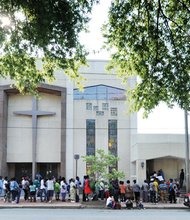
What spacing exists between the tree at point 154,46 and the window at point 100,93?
26.2m

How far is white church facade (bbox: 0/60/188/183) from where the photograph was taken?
117 ft

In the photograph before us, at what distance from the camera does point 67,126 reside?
118 feet

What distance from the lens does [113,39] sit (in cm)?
970

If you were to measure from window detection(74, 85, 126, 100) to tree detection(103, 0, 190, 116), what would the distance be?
2620cm

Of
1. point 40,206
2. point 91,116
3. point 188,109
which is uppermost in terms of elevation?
point 91,116

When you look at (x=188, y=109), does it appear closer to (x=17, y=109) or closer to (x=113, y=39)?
(x=113, y=39)

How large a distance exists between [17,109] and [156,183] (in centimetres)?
1677

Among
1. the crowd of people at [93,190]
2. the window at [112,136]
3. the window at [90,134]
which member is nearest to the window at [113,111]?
the window at [112,136]

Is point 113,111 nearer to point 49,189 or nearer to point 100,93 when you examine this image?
point 100,93

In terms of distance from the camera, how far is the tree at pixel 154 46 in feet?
29.8

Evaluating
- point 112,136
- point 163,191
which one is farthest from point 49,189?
point 112,136

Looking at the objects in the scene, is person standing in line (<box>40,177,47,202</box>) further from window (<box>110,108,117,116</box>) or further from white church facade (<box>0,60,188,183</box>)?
window (<box>110,108,117,116</box>)

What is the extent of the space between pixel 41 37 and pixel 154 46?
9.24 ft

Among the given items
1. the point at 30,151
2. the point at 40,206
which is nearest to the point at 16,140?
the point at 30,151
